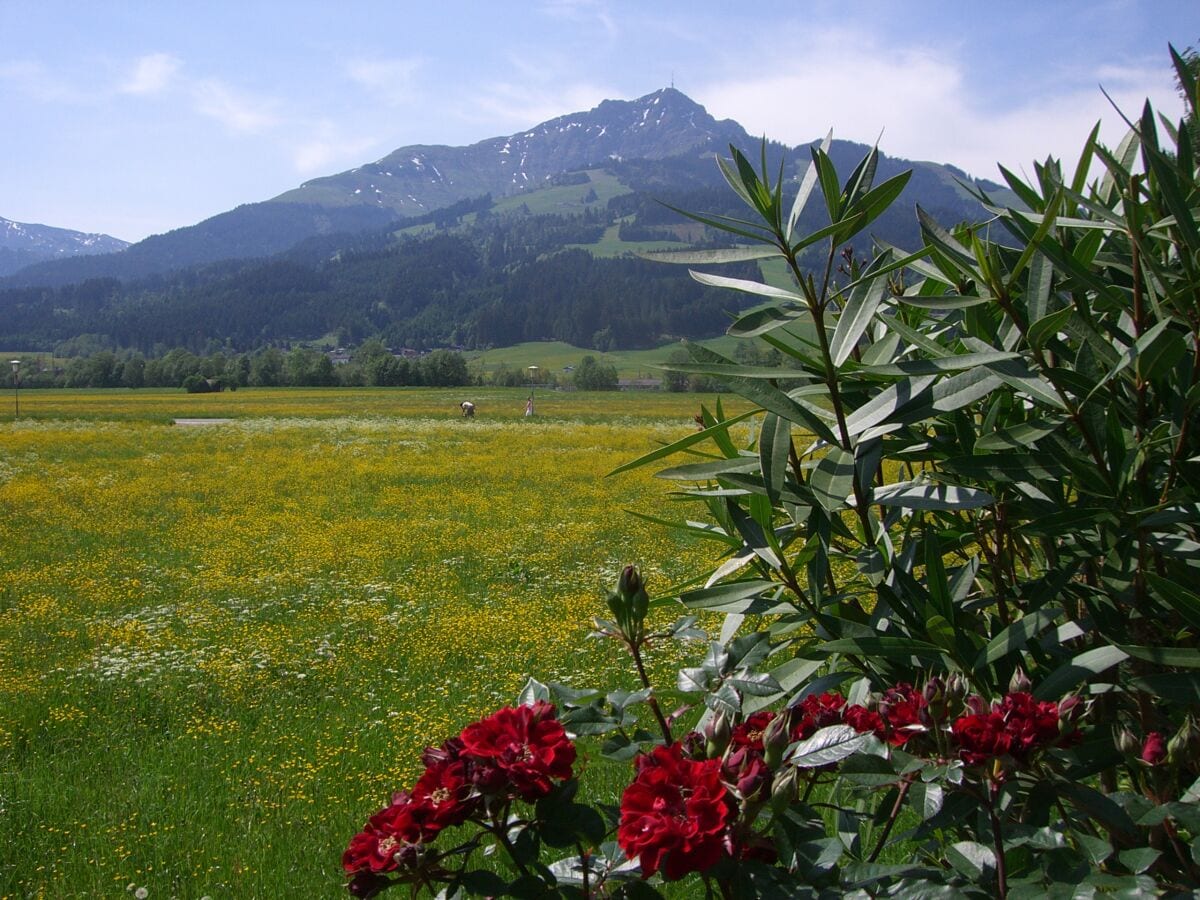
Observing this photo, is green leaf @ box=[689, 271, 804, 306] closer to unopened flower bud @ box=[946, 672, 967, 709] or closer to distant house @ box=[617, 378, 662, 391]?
unopened flower bud @ box=[946, 672, 967, 709]

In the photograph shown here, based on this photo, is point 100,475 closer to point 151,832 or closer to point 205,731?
point 205,731

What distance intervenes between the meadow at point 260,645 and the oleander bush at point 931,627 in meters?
3.27

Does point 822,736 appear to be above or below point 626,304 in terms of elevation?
below

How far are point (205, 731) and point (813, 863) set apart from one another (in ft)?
19.7

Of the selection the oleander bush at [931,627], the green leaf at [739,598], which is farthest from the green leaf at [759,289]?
the green leaf at [739,598]

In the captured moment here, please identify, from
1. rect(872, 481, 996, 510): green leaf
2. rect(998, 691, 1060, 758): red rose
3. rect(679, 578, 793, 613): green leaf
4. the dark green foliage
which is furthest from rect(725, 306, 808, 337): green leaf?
the dark green foliage

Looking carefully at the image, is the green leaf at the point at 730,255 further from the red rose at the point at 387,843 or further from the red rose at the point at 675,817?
the red rose at the point at 387,843

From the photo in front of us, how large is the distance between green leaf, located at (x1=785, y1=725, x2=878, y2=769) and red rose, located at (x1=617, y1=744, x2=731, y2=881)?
15 centimetres

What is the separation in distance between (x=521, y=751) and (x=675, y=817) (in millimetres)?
263

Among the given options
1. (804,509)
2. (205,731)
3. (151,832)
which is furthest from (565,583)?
(804,509)

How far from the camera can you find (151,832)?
14.9 ft

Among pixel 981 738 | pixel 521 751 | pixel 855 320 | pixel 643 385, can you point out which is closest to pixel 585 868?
pixel 521 751

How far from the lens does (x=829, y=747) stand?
1.32m

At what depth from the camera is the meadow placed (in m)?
4.57
